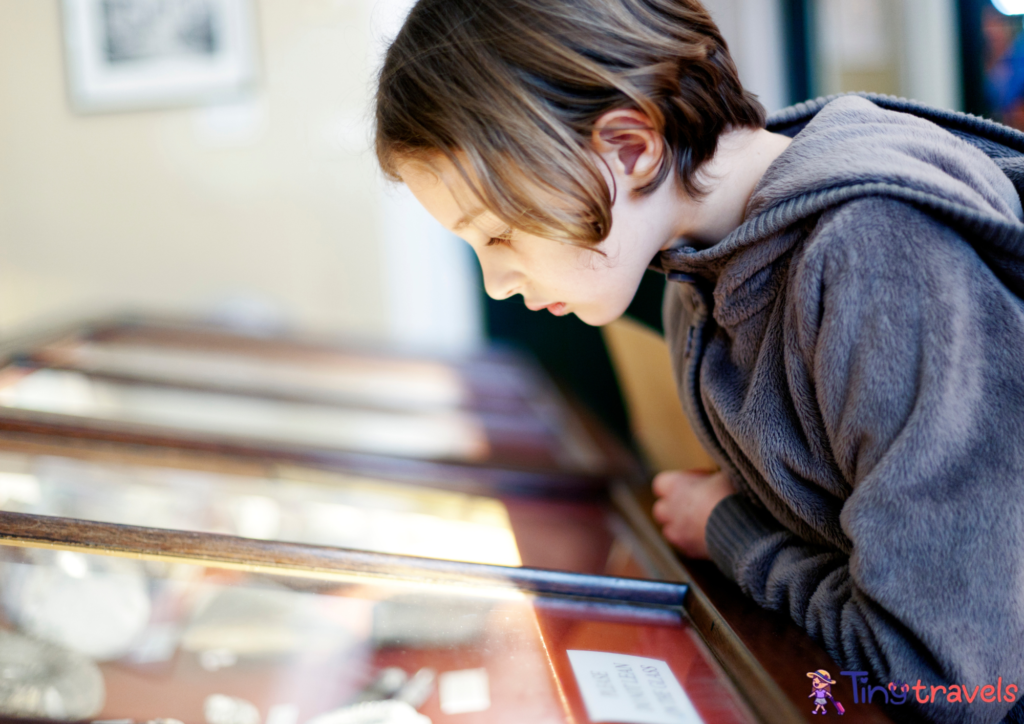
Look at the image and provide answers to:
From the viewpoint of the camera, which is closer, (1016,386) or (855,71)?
(1016,386)

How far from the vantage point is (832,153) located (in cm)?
66

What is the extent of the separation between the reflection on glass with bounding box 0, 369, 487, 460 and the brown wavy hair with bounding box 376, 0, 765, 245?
2.27 feet

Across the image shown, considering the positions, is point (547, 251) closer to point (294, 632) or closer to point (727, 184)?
point (727, 184)

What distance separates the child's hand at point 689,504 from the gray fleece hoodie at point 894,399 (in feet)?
0.34

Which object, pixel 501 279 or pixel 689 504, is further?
pixel 689 504

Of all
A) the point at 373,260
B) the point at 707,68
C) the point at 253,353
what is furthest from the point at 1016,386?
the point at 373,260

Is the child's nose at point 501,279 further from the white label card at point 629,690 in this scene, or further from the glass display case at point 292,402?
the glass display case at point 292,402

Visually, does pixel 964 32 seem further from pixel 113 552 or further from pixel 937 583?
pixel 113 552

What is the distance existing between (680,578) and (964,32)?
189cm

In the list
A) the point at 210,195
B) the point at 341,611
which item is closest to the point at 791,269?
the point at 341,611

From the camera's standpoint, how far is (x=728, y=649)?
23.9 inches

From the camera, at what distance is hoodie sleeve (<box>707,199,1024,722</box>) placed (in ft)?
1.83

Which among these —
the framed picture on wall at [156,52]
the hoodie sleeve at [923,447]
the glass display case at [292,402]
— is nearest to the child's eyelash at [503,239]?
the hoodie sleeve at [923,447]

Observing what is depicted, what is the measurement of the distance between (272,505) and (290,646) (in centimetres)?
41
